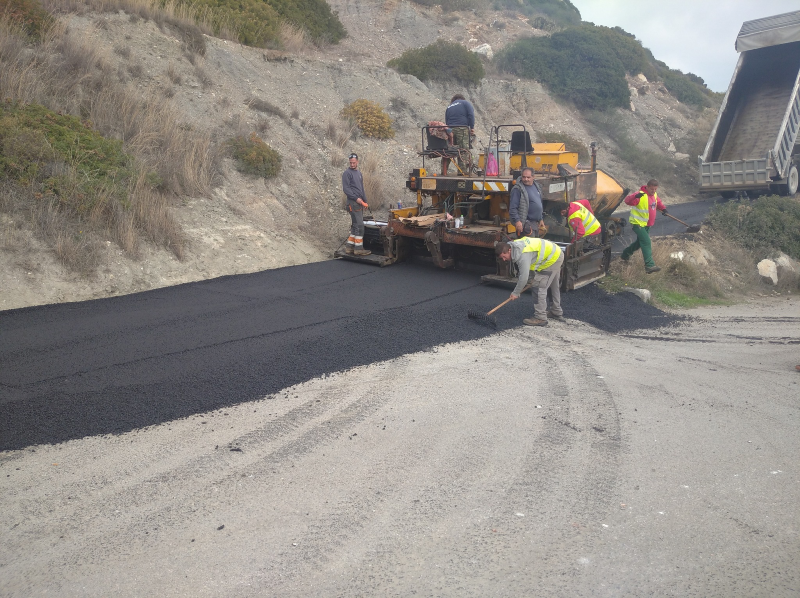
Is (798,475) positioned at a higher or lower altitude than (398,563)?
higher

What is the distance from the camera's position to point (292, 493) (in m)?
3.68

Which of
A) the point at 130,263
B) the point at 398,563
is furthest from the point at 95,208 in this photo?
the point at 398,563

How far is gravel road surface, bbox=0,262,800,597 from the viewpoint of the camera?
3051 millimetres

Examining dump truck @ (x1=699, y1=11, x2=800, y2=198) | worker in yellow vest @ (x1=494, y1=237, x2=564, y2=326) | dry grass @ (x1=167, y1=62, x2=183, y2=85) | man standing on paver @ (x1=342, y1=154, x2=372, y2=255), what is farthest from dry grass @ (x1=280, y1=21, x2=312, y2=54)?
worker in yellow vest @ (x1=494, y1=237, x2=564, y2=326)

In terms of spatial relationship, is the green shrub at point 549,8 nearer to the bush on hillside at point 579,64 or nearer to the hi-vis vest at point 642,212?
the bush on hillside at point 579,64

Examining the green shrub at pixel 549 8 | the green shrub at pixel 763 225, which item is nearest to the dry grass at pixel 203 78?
the green shrub at pixel 763 225

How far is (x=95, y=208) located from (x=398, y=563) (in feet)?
24.9

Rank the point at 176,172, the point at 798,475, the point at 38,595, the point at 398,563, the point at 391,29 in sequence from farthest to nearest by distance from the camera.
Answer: the point at 391,29 < the point at 176,172 < the point at 798,475 < the point at 398,563 < the point at 38,595

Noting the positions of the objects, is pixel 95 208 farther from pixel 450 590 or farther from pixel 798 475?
pixel 798 475

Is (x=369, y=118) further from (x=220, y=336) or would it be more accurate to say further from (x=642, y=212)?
(x=220, y=336)

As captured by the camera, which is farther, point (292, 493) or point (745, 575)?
point (292, 493)

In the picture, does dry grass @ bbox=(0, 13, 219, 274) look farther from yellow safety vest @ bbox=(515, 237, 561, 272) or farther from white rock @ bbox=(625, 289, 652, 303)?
white rock @ bbox=(625, 289, 652, 303)

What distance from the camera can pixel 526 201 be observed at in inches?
323

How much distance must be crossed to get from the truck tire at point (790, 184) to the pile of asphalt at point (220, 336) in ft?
34.5
